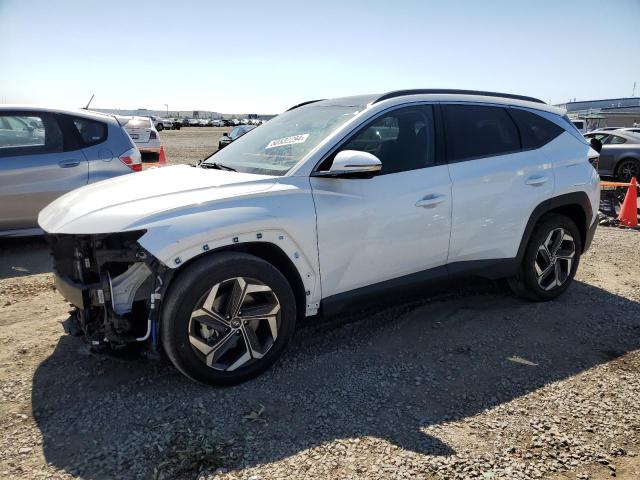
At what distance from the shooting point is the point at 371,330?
399 centimetres

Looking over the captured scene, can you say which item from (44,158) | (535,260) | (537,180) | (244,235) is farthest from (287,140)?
(44,158)

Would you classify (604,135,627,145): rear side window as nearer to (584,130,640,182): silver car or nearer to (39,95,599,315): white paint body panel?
(584,130,640,182): silver car

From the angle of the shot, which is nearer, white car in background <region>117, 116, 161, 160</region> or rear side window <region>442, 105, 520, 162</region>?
rear side window <region>442, 105, 520, 162</region>

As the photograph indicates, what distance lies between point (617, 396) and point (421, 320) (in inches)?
57.6

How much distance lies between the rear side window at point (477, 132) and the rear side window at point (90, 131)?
14.3 ft

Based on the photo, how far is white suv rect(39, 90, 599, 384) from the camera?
2896 millimetres

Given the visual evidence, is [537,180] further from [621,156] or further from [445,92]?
[621,156]

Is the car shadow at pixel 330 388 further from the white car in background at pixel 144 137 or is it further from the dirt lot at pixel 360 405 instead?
the white car in background at pixel 144 137

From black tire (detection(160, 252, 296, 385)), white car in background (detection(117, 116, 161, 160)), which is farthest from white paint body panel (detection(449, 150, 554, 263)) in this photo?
white car in background (detection(117, 116, 161, 160))

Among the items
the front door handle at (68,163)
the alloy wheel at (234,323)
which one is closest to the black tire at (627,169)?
the front door handle at (68,163)

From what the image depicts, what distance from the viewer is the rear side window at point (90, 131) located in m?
6.20

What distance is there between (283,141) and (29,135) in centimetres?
379

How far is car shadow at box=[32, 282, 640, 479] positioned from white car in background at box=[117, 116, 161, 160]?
7406mm

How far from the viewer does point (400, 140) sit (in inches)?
147
